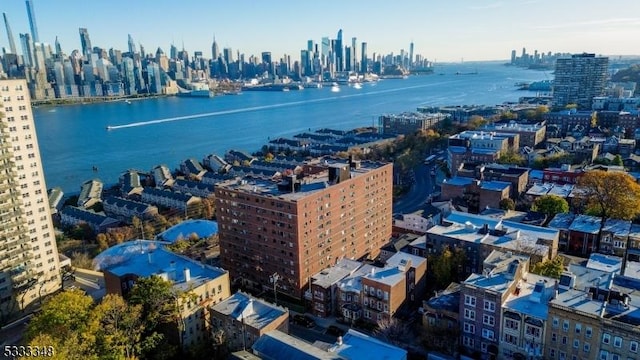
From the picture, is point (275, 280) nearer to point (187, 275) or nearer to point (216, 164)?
point (187, 275)

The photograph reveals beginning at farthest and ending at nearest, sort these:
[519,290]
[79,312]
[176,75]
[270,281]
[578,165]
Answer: [176,75] < [578,165] < [270,281] < [519,290] < [79,312]

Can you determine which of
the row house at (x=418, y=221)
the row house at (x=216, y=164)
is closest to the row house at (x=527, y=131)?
A: the row house at (x=418, y=221)

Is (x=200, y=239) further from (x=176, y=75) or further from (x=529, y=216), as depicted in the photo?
(x=176, y=75)

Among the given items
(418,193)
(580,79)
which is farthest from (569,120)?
(418,193)

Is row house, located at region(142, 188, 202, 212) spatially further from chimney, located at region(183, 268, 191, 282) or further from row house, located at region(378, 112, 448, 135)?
row house, located at region(378, 112, 448, 135)

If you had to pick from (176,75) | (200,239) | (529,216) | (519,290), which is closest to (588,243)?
(529,216)

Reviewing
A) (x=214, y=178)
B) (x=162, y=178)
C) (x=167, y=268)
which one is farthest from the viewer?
(x=162, y=178)

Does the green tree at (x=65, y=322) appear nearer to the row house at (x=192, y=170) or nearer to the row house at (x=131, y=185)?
the row house at (x=131, y=185)
